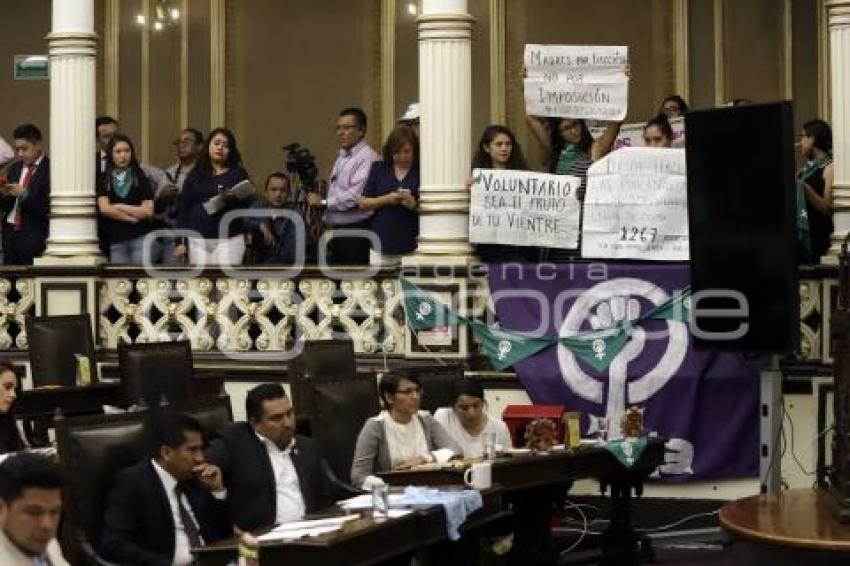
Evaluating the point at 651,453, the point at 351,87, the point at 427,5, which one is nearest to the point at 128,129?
the point at 351,87

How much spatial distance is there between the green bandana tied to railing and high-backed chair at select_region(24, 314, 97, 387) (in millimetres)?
2418

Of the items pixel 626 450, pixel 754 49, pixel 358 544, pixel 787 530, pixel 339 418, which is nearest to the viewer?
pixel 358 544

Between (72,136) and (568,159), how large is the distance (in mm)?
4099

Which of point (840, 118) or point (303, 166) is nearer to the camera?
point (840, 118)

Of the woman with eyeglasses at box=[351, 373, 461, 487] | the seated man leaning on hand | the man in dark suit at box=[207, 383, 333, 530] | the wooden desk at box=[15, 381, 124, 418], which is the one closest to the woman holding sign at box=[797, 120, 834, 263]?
the woman with eyeglasses at box=[351, 373, 461, 487]

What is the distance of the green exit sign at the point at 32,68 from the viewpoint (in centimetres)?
1781

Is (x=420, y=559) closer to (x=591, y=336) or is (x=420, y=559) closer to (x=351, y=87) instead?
(x=591, y=336)

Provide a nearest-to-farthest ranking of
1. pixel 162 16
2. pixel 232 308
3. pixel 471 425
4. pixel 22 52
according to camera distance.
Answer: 1. pixel 471 425
2. pixel 232 308
3. pixel 162 16
4. pixel 22 52

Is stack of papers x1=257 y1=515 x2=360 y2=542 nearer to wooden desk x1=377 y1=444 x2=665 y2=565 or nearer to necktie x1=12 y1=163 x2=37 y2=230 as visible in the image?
wooden desk x1=377 y1=444 x2=665 y2=565

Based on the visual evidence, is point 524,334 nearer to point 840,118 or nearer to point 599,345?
point 599,345

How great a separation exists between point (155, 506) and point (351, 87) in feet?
31.4

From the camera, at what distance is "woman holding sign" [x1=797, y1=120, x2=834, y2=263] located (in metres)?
12.7

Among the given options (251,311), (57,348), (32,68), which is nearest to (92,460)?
(57,348)

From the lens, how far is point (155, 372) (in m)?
12.8
